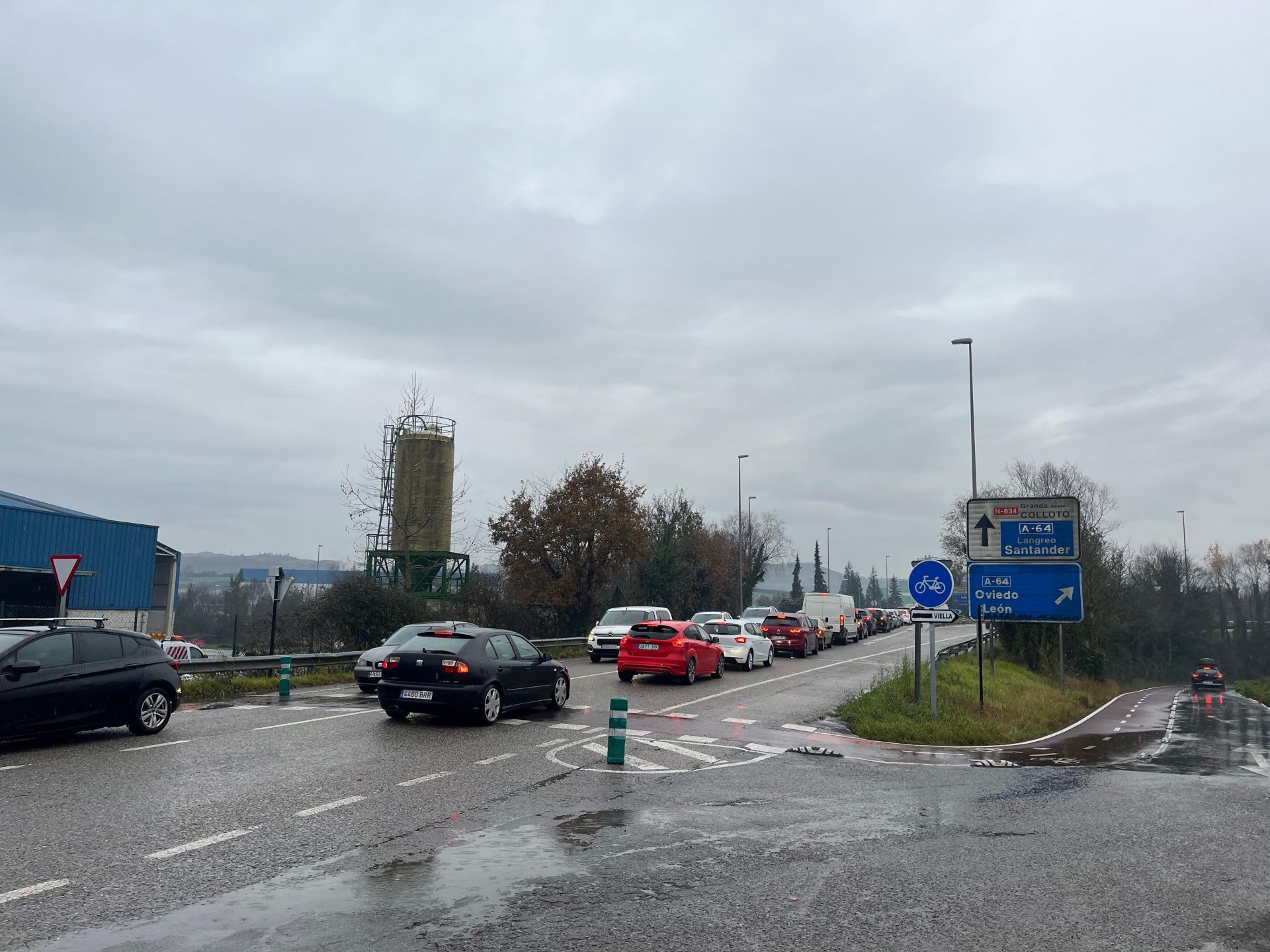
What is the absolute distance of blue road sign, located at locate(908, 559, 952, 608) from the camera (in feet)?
54.9

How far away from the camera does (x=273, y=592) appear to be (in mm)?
22844

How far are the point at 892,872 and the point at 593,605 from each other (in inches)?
1539

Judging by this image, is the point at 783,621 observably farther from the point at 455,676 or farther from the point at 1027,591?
the point at 455,676

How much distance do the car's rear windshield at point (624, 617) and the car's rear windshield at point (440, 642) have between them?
16.0 meters

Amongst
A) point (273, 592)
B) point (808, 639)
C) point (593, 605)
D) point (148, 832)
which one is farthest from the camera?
point (593, 605)

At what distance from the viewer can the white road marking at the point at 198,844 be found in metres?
6.76

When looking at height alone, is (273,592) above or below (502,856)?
above

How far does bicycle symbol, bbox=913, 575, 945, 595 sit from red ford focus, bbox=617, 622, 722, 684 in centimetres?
736

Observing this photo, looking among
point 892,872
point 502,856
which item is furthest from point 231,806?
point 892,872

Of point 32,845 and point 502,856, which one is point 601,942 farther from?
point 32,845

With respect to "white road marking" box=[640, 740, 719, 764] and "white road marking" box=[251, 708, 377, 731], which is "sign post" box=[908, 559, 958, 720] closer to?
"white road marking" box=[640, 740, 719, 764]

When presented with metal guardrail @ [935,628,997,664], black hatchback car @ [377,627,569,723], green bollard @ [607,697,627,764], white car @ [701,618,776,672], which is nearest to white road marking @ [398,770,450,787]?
green bollard @ [607,697,627,764]

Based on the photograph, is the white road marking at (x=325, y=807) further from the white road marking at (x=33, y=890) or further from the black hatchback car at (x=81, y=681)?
the black hatchback car at (x=81, y=681)

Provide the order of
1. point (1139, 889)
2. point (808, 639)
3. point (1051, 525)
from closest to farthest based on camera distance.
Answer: point (1139, 889) → point (1051, 525) → point (808, 639)
